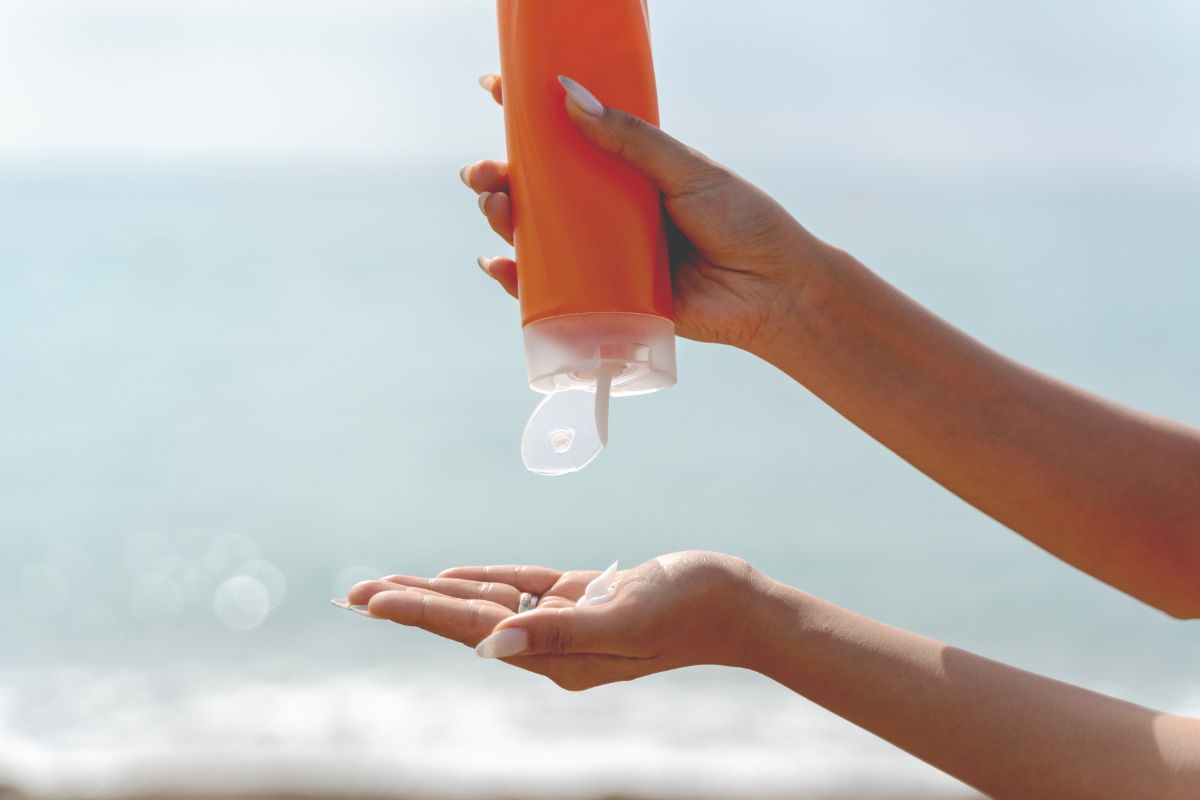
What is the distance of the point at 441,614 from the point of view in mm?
1033

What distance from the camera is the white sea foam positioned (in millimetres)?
2770

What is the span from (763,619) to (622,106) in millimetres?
544

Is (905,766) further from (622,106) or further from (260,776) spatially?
(622,106)

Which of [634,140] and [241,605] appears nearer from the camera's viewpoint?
[634,140]

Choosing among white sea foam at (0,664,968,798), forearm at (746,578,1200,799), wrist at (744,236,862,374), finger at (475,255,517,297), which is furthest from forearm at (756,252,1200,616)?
white sea foam at (0,664,968,798)

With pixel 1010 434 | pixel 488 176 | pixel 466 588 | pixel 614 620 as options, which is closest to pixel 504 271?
pixel 488 176

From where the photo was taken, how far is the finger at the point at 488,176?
1.18 m

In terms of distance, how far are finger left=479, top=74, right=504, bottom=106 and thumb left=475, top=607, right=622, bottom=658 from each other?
576 millimetres

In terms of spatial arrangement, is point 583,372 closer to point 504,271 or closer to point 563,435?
point 563,435

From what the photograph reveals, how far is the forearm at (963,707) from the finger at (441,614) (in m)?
0.28

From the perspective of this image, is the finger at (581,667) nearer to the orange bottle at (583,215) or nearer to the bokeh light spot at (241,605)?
the orange bottle at (583,215)

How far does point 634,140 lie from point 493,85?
22 centimetres

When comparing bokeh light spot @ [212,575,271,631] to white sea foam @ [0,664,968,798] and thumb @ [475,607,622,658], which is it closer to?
white sea foam @ [0,664,968,798]

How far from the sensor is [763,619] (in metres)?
1.11
